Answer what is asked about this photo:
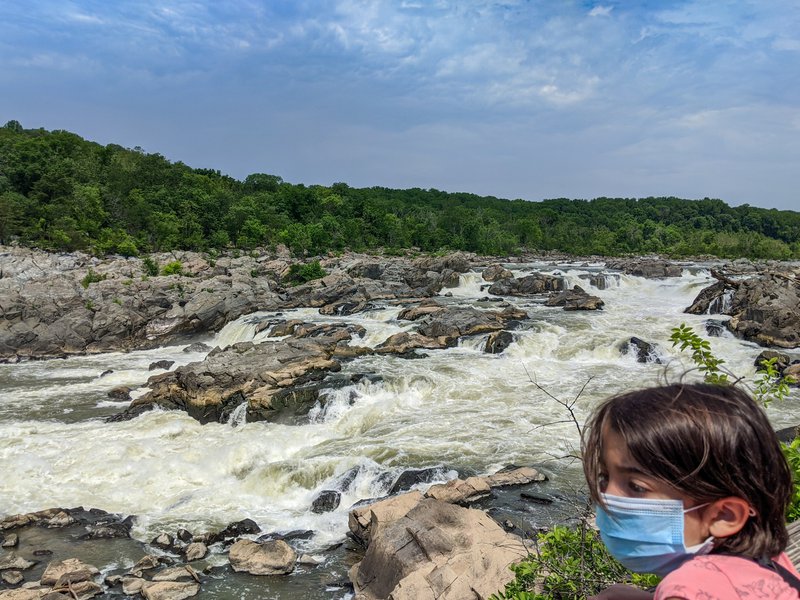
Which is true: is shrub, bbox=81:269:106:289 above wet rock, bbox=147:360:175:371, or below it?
above

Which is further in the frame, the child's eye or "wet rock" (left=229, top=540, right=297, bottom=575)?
"wet rock" (left=229, top=540, right=297, bottom=575)

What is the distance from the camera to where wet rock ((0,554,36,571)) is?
24.6ft

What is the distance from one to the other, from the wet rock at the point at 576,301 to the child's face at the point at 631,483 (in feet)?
84.5

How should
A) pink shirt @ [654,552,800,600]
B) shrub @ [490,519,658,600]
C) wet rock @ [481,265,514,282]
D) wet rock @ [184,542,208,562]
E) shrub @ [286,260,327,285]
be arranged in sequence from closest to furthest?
pink shirt @ [654,552,800,600] → shrub @ [490,519,658,600] → wet rock @ [184,542,208,562] → shrub @ [286,260,327,285] → wet rock @ [481,265,514,282]

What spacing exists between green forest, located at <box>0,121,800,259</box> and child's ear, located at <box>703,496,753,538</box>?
153ft

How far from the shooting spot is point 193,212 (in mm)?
54469

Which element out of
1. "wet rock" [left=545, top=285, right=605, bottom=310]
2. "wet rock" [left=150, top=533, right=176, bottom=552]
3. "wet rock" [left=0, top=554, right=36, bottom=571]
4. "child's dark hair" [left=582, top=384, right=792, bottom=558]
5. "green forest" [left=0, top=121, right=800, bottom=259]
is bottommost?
"wet rock" [left=0, top=554, right=36, bottom=571]

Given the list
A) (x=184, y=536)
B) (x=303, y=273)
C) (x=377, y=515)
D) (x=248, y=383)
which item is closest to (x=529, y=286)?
(x=303, y=273)

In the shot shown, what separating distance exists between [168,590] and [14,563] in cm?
283

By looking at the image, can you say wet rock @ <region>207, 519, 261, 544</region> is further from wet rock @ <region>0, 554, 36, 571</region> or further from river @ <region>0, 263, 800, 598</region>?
wet rock @ <region>0, 554, 36, 571</region>

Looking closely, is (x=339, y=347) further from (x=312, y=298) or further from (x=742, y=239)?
(x=742, y=239)

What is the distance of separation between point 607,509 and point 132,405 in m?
15.6

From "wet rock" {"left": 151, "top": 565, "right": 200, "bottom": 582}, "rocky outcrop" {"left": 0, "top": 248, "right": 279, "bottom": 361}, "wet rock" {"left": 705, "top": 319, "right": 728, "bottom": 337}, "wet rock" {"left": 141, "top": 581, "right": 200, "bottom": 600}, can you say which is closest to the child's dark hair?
"wet rock" {"left": 141, "top": 581, "right": 200, "bottom": 600}

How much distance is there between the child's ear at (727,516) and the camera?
108cm
